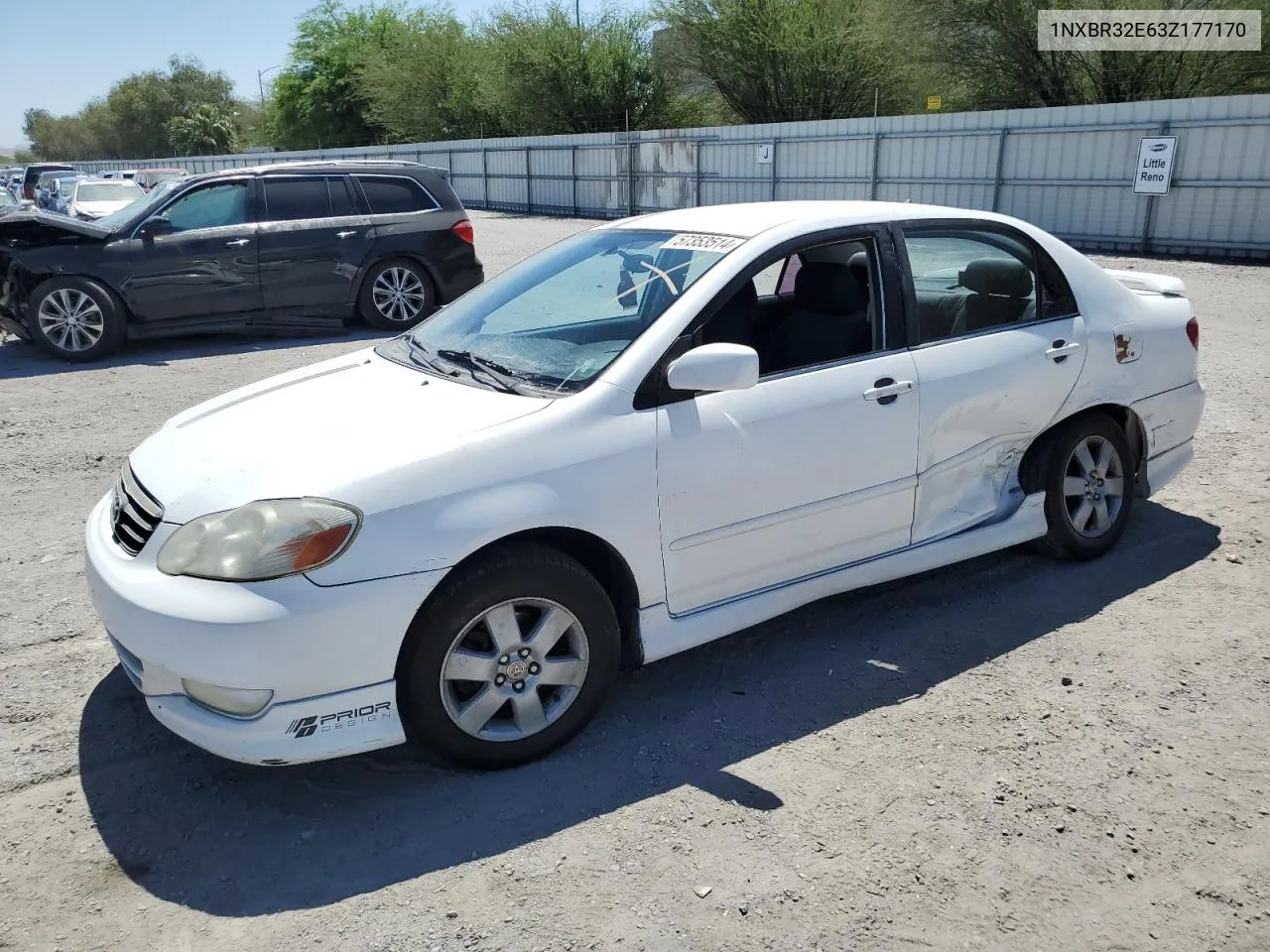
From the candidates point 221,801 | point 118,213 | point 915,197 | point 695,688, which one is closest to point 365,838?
point 221,801

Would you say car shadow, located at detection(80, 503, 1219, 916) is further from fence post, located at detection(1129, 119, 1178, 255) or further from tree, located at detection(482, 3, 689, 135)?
tree, located at detection(482, 3, 689, 135)

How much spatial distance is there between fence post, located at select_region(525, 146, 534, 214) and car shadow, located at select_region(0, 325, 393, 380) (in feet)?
71.4

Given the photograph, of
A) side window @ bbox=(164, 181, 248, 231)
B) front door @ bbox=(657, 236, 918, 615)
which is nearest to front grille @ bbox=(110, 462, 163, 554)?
front door @ bbox=(657, 236, 918, 615)

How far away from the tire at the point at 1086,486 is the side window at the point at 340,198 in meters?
8.03

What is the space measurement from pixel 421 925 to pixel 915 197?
20836mm

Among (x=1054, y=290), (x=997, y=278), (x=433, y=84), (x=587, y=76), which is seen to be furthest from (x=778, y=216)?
(x=433, y=84)

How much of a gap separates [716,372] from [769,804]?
131 centimetres

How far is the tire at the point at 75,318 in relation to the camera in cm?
914

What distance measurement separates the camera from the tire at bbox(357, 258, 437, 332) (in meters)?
10.5

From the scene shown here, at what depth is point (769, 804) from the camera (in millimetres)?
2951

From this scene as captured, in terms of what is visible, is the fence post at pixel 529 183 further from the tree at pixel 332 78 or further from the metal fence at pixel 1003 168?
the tree at pixel 332 78

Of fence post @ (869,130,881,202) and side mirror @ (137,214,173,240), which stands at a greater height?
fence post @ (869,130,881,202)

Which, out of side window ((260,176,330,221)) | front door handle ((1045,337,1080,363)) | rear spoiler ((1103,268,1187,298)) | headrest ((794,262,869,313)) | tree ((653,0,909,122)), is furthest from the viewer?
tree ((653,0,909,122))

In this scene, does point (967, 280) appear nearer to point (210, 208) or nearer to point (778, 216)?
point (778, 216)
